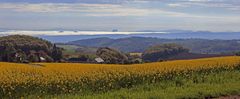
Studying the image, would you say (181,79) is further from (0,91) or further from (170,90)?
(0,91)

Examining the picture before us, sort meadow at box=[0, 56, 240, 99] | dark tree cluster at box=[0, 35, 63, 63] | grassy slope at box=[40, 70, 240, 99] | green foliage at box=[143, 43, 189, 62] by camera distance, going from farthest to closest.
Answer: green foliage at box=[143, 43, 189, 62], dark tree cluster at box=[0, 35, 63, 63], meadow at box=[0, 56, 240, 99], grassy slope at box=[40, 70, 240, 99]

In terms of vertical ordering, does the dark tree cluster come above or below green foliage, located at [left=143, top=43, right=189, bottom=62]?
above

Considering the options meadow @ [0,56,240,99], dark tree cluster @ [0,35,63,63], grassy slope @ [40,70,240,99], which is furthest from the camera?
dark tree cluster @ [0,35,63,63]

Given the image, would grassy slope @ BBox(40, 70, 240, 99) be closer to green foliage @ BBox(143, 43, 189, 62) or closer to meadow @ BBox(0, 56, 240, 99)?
meadow @ BBox(0, 56, 240, 99)

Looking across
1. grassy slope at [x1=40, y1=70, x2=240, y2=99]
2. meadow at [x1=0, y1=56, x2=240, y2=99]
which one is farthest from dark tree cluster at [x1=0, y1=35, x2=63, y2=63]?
grassy slope at [x1=40, y1=70, x2=240, y2=99]

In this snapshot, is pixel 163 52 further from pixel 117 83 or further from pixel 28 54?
pixel 117 83

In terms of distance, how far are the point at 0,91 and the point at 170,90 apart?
553cm

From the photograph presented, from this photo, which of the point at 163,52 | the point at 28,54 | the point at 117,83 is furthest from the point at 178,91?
the point at 163,52

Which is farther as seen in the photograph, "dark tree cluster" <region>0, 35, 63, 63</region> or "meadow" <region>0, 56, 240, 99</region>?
"dark tree cluster" <region>0, 35, 63, 63</region>

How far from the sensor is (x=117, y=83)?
1925cm

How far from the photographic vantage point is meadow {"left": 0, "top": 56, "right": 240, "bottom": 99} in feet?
52.0

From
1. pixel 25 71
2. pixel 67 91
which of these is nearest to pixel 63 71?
pixel 25 71

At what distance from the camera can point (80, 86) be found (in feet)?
59.4

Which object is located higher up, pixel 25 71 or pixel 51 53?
pixel 25 71
